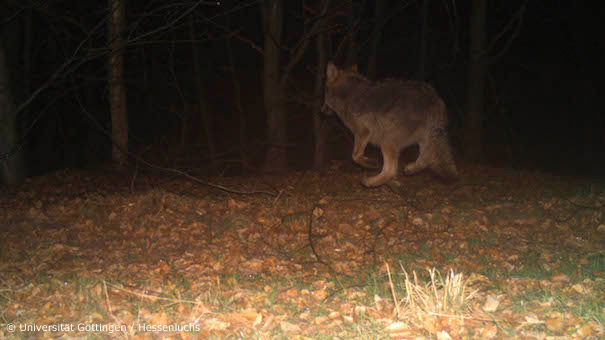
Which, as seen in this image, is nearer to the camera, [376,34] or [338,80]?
[338,80]

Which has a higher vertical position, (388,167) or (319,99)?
(319,99)

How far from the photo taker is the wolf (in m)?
7.89

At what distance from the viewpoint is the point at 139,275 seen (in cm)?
517

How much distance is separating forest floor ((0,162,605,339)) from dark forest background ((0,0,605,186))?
1657mm

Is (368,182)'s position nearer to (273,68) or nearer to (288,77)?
(288,77)

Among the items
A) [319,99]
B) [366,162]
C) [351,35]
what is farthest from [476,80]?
[366,162]

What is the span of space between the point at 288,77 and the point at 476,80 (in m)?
4.71

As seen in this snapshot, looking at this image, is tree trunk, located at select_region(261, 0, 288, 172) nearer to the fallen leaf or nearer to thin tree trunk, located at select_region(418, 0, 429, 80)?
thin tree trunk, located at select_region(418, 0, 429, 80)

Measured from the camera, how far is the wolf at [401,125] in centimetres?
789

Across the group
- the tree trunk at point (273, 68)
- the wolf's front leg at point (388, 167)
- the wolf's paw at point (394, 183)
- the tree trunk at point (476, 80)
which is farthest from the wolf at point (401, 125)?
the tree trunk at point (476, 80)

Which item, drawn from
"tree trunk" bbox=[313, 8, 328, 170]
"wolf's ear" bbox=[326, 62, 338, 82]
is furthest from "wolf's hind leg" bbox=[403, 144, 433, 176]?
"tree trunk" bbox=[313, 8, 328, 170]

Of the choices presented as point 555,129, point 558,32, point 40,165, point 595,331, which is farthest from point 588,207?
point 555,129

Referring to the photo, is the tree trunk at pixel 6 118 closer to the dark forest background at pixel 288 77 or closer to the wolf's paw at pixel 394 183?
the dark forest background at pixel 288 77

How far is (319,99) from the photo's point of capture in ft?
35.3
